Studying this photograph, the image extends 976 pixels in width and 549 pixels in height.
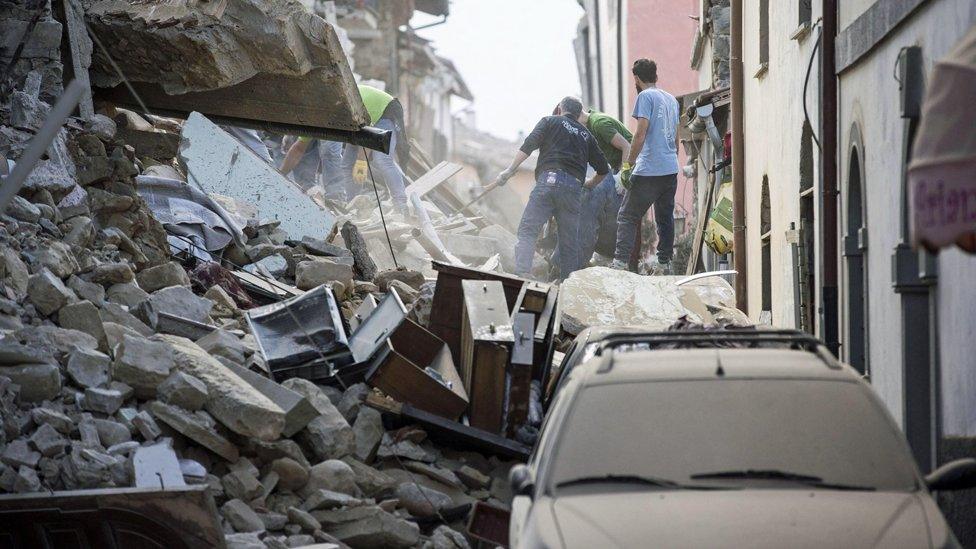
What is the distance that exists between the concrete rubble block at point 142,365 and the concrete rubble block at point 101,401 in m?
0.27

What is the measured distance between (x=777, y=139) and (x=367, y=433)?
7940mm

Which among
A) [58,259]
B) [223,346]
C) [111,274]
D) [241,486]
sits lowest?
[241,486]

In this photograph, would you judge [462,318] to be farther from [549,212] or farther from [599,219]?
[599,219]

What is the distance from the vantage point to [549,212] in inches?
631

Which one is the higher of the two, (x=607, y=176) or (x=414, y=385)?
(x=607, y=176)

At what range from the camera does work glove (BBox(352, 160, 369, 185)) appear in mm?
21773

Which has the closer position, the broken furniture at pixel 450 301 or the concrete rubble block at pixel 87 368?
the concrete rubble block at pixel 87 368

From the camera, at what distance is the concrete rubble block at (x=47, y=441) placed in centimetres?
739

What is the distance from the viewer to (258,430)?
327 inches

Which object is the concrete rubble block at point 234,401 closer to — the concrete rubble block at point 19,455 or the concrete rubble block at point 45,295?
the concrete rubble block at point 45,295

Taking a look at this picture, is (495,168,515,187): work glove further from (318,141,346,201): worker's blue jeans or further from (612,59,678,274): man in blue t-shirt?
(318,141,346,201): worker's blue jeans

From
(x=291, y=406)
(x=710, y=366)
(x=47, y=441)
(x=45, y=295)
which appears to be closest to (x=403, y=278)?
(x=45, y=295)

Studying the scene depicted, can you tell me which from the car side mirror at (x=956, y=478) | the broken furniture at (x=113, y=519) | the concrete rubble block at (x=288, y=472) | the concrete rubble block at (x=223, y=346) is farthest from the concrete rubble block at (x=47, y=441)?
the car side mirror at (x=956, y=478)

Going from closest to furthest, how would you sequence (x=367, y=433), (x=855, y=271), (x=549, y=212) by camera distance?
1. (x=367, y=433)
2. (x=855, y=271)
3. (x=549, y=212)
